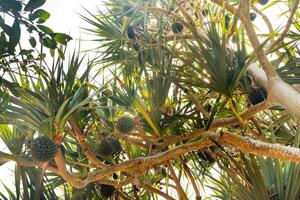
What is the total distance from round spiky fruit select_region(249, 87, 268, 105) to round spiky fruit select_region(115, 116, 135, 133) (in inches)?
22.3

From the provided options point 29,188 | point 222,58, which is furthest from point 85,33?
point 222,58

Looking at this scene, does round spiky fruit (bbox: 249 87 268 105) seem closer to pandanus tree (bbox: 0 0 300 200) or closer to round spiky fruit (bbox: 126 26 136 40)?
pandanus tree (bbox: 0 0 300 200)

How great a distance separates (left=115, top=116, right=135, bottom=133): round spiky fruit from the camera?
75.3 inches

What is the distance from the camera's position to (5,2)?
101 centimetres

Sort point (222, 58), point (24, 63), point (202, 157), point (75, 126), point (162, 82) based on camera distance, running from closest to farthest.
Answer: point (24, 63) → point (222, 58) → point (75, 126) → point (162, 82) → point (202, 157)

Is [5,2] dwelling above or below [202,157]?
above

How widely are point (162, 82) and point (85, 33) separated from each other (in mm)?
857

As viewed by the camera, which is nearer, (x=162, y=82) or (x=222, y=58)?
(x=222, y=58)

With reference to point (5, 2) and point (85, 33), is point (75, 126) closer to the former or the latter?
point (5, 2)

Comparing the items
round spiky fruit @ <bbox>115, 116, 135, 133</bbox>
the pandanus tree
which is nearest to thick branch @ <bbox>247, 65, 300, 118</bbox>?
the pandanus tree

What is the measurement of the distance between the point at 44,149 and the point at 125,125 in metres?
0.51

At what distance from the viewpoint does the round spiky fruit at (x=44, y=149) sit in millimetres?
1488

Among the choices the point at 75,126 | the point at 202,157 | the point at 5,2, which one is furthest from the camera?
the point at 202,157

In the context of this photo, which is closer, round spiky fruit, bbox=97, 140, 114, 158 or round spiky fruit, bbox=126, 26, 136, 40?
round spiky fruit, bbox=97, 140, 114, 158
